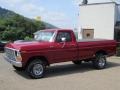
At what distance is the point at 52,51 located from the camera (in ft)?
42.6

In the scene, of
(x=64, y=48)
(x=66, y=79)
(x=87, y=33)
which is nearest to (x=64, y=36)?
(x=64, y=48)

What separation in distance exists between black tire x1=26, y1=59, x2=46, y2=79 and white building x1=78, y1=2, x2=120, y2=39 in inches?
471

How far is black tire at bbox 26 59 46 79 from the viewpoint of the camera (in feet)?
40.4

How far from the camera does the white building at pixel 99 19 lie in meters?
23.8

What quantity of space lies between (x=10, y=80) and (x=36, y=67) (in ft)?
4.22

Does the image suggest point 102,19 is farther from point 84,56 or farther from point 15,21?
point 15,21

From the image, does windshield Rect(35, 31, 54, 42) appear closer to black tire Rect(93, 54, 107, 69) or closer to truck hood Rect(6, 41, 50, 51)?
truck hood Rect(6, 41, 50, 51)

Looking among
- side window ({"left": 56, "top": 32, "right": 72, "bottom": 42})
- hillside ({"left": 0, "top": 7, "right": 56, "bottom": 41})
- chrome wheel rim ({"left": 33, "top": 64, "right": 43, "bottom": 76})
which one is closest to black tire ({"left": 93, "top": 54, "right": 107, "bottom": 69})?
side window ({"left": 56, "top": 32, "right": 72, "bottom": 42})

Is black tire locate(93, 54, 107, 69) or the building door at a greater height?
the building door

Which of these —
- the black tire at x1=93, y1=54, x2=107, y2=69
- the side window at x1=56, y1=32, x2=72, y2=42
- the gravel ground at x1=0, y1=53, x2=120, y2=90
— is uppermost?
the side window at x1=56, y1=32, x2=72, y2=42

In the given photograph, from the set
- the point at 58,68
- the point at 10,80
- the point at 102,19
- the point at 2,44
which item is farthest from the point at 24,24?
the point at 10,80

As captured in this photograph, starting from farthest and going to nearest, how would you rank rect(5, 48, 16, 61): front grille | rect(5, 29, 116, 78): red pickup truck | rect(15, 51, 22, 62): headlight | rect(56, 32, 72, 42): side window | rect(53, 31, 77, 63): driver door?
rect(56, 32, 72, 42): side window
rect(53, 31, 77, 63): driver door
rect(5, 48, 16, 61): front grille
rect(5, 29, 116, 78): red pickup truck
rect(15, 51, 22, 62): headlight

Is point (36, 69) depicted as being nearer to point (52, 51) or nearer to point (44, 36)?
point (52, 51)

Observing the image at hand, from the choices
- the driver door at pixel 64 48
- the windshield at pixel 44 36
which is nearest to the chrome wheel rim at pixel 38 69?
the driver door at pixel 64 48
